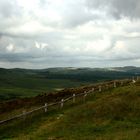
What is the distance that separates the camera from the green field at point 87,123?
103ft

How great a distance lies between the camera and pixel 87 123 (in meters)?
37.2

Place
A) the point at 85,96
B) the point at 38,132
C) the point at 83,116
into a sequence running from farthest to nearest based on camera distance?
the point at 85,96 < the point at 83,116 < the point at 38,132

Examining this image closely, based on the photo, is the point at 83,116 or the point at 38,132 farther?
the point at 83,116

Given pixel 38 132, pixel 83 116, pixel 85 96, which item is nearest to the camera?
pixel 38 132

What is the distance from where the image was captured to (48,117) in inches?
1715

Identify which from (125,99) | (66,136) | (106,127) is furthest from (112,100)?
(66,136)

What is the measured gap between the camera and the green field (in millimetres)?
31344

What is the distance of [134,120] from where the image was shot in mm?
37438

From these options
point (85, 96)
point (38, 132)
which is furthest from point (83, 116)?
point (85, 96)

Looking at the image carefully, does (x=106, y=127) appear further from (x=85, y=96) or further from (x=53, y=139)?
(x=85, y=96)

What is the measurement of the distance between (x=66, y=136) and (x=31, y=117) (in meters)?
14.4

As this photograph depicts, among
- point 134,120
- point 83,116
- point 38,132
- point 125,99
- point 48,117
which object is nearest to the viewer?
point 38,132

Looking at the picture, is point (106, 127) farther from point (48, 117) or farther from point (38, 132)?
point (48, 117)

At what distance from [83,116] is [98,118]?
211 cm
